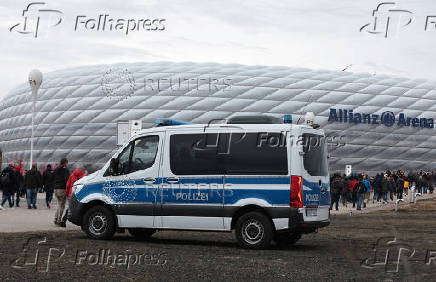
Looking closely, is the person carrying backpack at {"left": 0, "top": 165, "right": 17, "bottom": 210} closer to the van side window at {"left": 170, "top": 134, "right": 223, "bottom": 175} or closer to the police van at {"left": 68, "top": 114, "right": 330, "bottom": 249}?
the police van at {"left": 68, "top": 114, "right": 330, "bottom": 249}

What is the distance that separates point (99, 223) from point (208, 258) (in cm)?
386

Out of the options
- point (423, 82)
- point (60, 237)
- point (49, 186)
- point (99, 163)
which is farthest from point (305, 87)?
point (60, 237)

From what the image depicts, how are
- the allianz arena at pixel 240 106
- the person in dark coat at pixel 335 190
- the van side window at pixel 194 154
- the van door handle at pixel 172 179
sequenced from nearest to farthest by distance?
the van side window at pixel 194 154, the van door handle at pixel 172 179, the person in dark coat at pixel 335 190, the allianz arena at pixel 240 106

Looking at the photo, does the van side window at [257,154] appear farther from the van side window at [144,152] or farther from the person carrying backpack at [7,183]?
the person carrying backpack at [7,183]

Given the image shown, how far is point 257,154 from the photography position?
13562 mm

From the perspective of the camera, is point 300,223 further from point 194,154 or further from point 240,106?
point 240,106

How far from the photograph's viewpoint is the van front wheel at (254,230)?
13.4 metres

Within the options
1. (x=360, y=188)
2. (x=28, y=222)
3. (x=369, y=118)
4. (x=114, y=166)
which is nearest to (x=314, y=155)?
(x=114, y=166)

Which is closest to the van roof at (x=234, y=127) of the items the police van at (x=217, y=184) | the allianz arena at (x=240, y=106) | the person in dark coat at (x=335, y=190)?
the police van at (x=217, y=184)

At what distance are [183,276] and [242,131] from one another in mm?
4823

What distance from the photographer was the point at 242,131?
1379 centimetres

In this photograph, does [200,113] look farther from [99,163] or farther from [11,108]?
[11,108]

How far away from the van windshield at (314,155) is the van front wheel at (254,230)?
47.5 inches

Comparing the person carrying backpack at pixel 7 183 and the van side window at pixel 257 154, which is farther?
the person carrying backpack at pixel 7 183
